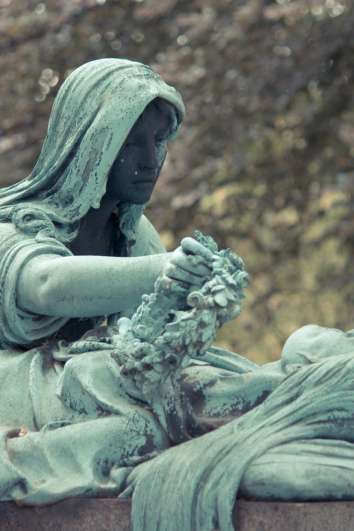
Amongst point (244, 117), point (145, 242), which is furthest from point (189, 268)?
point (244, 117)

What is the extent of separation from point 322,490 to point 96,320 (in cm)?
120

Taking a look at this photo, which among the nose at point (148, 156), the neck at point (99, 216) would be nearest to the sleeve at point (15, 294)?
the neck at point (99, 216)

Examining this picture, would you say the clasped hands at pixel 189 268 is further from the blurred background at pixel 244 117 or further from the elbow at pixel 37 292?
the blurred background at pixel 244 117

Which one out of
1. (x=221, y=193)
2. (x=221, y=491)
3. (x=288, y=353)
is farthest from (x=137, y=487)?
(x=221, y=193)

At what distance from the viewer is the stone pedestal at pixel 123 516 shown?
213 inches

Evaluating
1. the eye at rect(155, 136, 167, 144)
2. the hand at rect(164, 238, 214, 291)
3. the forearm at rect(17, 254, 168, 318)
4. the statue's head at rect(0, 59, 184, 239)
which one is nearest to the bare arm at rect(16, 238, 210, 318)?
the forearm at rect(17, 254, 168, 318)

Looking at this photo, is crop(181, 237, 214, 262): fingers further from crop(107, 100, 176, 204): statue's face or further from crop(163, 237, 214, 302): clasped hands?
crop(107, 100, 176, 204): statue's face

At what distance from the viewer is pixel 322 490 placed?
5422 mm

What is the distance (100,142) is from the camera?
6078 mm

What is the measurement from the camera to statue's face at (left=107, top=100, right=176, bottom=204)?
6152 mm

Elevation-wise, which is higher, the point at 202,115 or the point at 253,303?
the point at 202,115

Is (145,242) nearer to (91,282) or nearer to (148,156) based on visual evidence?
(148,156)

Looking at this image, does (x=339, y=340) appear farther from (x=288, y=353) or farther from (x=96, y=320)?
(x=96, y=320)

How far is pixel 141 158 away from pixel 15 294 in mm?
571
